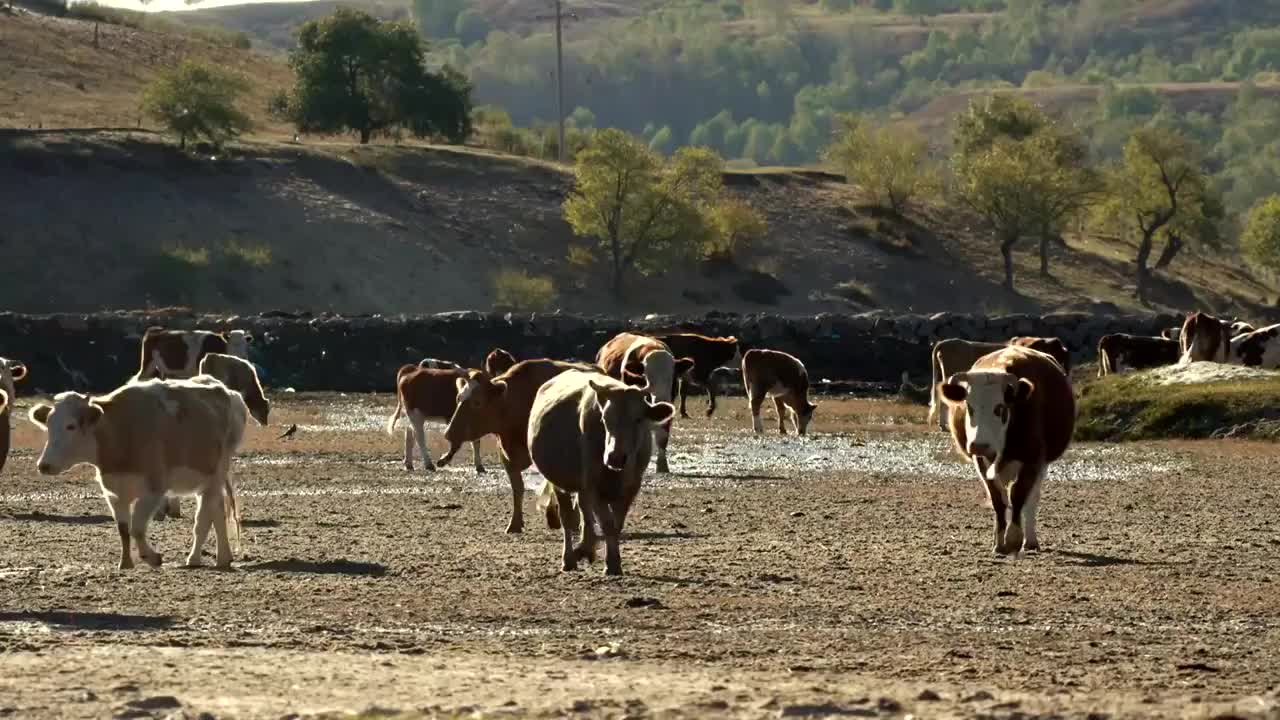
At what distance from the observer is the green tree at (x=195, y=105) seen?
93938 millimetres

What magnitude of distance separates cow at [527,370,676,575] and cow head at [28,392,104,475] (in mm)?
3511

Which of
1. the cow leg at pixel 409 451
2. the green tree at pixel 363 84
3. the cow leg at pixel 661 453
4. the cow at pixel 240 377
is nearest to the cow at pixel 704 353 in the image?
the cow at pixel 240 377

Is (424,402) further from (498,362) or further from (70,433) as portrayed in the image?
(70,433)

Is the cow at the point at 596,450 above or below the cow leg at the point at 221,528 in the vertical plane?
above

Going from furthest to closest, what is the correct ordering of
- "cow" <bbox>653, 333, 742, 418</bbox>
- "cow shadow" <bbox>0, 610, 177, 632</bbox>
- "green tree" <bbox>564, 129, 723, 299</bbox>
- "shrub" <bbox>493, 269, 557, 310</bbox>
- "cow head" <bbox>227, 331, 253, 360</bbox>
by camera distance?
"green tree" <bbox>564, 129, 723, 299</bbox> < "shrub" <bbox>493, 269, 557, 310</bbox> < "cow" <bbox>653, 333, 742, 418</bbox> < "cow head" <bbox>227, 331, 253, 360</bbox> < "cow shadow" <bbox>0, 610, 177, 632</bbox>

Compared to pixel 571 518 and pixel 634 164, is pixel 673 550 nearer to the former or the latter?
pixel 571 518

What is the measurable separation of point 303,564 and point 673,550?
3.32 meters

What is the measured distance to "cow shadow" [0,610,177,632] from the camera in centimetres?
1484

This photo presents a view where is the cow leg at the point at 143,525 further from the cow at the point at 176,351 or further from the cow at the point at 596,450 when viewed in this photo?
the cow at the point at 176,351

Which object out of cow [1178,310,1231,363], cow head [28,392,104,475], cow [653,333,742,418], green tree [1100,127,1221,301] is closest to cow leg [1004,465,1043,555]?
cow head [28,392,104,475]

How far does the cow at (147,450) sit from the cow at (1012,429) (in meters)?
6.15

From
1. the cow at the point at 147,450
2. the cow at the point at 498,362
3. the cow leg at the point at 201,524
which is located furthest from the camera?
the cow at the point at 498,362

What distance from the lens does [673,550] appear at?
2048cm

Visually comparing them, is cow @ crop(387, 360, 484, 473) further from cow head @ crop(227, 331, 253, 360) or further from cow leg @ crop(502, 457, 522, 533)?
cow head @ crop(227, 331, 253, 360)
